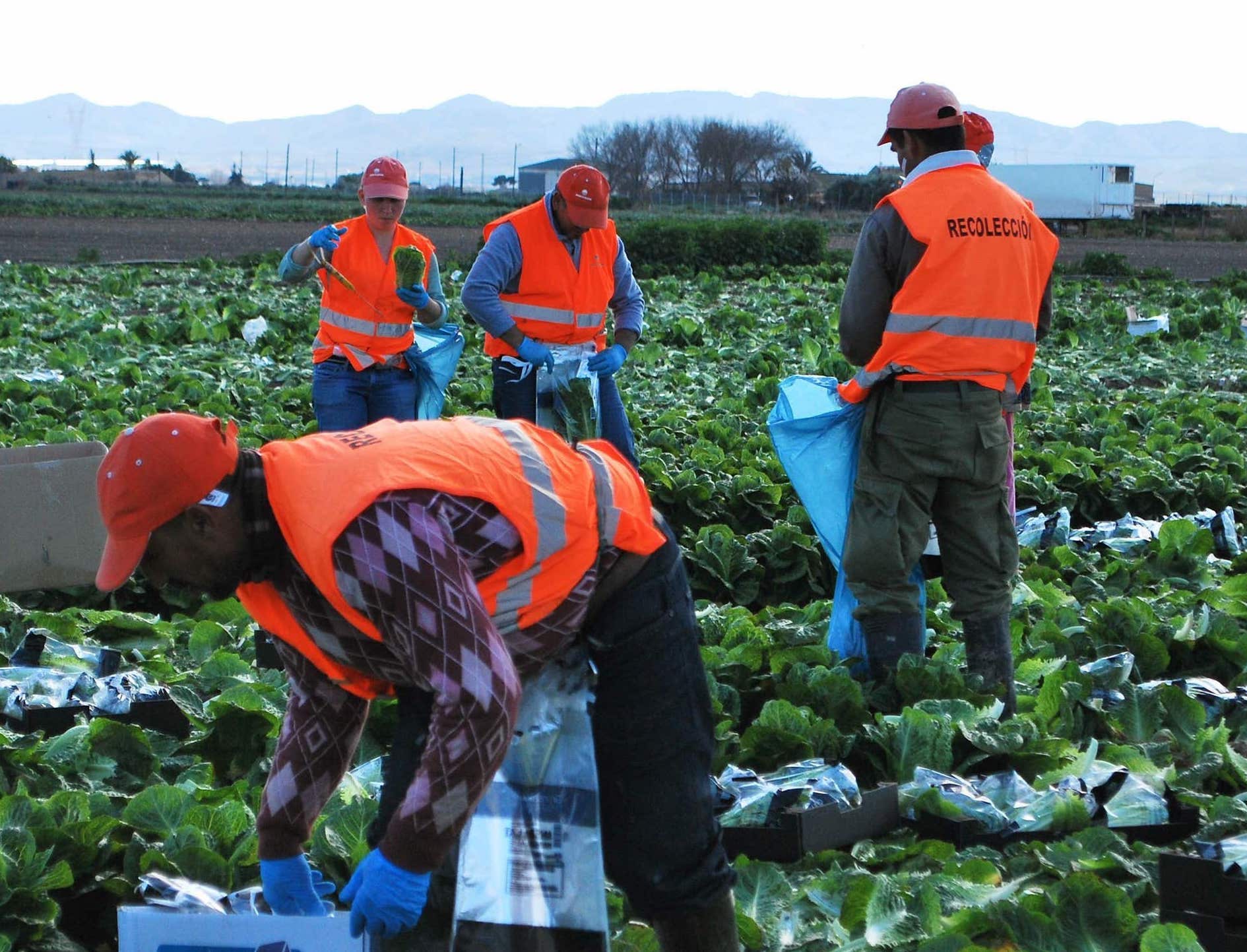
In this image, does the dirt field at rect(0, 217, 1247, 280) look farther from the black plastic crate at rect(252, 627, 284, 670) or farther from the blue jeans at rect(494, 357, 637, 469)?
the black plastic crate at rect(252, 627, 284, 670)

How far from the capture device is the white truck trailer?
→ 171ft

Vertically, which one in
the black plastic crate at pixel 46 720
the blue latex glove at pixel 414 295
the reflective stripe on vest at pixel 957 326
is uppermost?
the reflective stripe on vest at pixel 957 326

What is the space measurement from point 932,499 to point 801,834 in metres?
1.26

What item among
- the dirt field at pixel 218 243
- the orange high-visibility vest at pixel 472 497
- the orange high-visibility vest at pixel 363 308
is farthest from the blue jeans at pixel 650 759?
the dirt field at pixel 218 243

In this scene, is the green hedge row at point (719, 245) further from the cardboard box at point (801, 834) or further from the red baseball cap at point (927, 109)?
the cardboard box at point (801, 834)

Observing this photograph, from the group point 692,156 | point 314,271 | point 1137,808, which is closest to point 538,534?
point 1137,808

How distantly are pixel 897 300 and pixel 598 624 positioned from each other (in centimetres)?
188

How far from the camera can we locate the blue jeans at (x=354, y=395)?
5.92m

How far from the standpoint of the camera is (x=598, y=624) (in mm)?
2328

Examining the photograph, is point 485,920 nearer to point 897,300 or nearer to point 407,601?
point 407,601

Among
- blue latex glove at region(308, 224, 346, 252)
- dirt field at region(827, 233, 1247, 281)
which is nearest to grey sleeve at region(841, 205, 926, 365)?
blue latex glove at region(308, 224, 346, 252)

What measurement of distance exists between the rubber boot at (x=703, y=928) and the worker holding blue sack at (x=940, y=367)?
1731 millimetres

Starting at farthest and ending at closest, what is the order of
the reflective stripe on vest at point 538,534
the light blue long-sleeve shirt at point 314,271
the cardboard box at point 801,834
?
the light blue long-sleeve shirt at point 314,271, the cardboard box at point 801,834, the reflective stripe on vest at point 538,534

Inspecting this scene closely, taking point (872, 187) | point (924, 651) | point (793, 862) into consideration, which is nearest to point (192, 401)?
point (924, 651)
